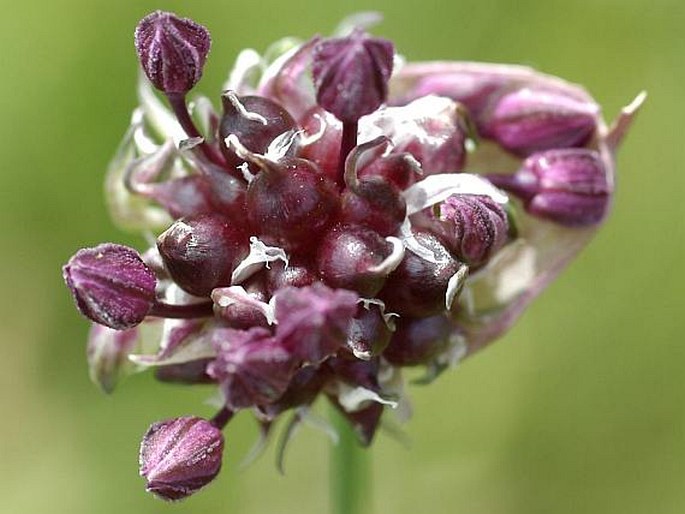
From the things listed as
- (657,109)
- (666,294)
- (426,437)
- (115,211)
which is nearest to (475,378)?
(426,437)

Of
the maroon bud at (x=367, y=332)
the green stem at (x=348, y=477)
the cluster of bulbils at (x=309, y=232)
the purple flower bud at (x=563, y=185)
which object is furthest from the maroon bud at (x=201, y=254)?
the green stem at (x=348, y=477)

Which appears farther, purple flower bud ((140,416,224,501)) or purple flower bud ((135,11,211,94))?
purple flower bud ((135,11,211,94))

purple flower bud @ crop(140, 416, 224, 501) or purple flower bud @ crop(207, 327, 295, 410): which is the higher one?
purple flower bud @ crop(207, 327, 295, 410)

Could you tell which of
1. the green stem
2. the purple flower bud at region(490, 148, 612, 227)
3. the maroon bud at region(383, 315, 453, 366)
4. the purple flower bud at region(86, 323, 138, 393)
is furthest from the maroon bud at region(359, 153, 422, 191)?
the green stem

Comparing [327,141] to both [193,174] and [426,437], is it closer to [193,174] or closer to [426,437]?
[193,174]

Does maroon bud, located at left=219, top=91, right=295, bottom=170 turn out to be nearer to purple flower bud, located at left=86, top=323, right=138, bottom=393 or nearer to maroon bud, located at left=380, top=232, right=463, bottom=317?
maroon bud, located at left=380, top=232, right=463, bottom=317

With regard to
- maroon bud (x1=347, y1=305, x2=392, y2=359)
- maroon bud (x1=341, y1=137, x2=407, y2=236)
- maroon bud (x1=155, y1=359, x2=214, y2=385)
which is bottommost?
maroon bud (x1=155, y1=359, x2=214, y2=385)

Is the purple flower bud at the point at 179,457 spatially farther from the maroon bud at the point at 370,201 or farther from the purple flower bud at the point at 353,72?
the purple flower bud at the point at 353,72
